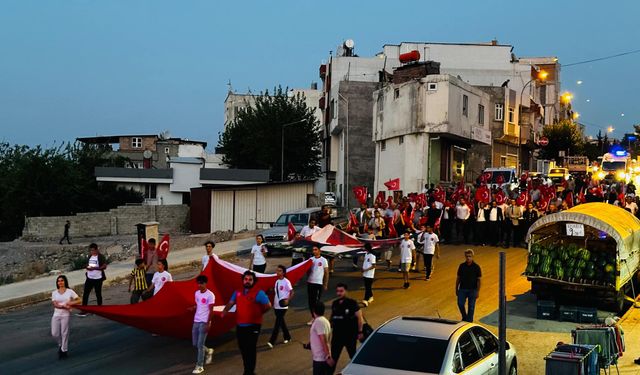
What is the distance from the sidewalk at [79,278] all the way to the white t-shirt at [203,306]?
10833 millimetres

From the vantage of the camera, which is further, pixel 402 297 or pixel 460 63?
pixel 460 63

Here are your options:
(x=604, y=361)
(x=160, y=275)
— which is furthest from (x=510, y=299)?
(x=160, y=275)

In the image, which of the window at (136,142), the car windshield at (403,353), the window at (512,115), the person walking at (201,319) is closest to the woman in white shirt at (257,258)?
the person walking at (201,319)

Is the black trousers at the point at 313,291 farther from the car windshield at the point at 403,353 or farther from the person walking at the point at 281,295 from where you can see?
the car windshield at the point at 403,353

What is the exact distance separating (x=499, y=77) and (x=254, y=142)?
2233cm

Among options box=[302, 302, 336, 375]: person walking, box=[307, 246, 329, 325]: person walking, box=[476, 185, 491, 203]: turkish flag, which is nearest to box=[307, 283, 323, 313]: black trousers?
box=[307, 246, 329, 325]: person walking

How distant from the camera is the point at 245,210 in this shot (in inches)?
1655

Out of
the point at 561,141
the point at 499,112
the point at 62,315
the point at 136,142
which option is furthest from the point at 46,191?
the point at 561,141

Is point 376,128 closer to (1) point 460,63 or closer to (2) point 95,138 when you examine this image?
(1) point 460,63

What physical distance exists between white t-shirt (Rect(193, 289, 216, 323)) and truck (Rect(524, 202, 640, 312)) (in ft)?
27.1

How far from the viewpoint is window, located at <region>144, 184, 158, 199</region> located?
53.9 metres

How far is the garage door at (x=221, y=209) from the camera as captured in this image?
41.6 metres

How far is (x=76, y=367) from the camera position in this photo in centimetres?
1200

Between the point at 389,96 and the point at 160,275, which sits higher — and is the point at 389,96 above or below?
above
